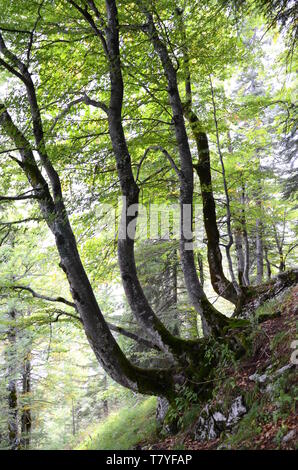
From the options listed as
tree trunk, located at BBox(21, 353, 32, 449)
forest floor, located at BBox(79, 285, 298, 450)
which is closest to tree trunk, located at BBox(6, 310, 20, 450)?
tree trunk, located at BBox(21, 353, 32, 449)

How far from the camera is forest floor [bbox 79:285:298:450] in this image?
3.79 meters

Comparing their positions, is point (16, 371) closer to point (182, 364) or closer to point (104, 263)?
point (104, 263)

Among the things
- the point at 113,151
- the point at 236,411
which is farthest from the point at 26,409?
the point at 113,151

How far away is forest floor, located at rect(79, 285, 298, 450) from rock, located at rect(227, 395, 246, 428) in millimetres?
54

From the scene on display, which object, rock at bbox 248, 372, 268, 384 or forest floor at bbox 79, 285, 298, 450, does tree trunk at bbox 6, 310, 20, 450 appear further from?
rock at bbox 248, 372, 268, 384

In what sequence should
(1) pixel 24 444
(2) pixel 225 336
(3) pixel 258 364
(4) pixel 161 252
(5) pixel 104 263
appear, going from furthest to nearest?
(1) pixel 24 444, (4) pixel 161 252, (5) pixel 104 263, (2) pixel 225 336, (3) pixel 258 364

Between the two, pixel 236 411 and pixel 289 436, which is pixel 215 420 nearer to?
pixel 236 411

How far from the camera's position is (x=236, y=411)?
14.8 feet

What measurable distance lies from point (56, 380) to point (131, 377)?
32.5 feet

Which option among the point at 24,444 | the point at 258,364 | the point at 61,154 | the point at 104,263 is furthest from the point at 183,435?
the point at 24,444

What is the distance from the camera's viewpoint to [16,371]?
11641 mm

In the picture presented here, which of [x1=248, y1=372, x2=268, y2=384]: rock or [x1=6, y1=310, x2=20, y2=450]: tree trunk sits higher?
[x1=248, y1=372, x2=268, y2=384]: rock

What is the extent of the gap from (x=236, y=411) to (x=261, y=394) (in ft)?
1.46

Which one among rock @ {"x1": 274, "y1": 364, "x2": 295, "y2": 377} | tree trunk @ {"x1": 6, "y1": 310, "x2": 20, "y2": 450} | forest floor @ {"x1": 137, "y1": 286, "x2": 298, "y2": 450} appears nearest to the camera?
forest floor @ {"x1": 137, "y1": 286, "x2": 298, "y2": 450}
